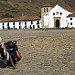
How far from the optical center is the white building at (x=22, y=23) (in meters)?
80.3

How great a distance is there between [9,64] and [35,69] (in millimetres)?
878

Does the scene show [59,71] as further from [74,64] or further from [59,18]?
[59,18]

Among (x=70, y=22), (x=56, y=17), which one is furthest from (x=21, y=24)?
(x=70, y=22)

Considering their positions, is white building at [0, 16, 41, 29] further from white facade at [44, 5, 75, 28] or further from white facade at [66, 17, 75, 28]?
white facade at [66, 17, 75, 28]

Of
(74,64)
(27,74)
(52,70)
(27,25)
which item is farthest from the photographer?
(27,25)

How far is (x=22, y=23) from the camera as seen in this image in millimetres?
82000

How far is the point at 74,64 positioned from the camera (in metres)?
7.91

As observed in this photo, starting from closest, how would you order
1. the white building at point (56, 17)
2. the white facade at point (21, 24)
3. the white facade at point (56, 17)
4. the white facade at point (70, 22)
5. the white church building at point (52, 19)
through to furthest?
the white facade at point (70, 22) → the white church building at point (52, 19) → the white building at point (56, 17) → the white facade at point (56, 17) → the white facade at point (21, 24)

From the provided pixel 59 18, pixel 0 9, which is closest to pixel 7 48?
pixel 59 18

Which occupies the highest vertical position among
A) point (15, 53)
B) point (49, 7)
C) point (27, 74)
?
point (49, 7)

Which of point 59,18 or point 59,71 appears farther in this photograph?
point 59,18

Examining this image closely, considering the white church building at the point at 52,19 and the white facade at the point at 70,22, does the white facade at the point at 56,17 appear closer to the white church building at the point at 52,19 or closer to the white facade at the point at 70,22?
the white church building at the point at 52,19

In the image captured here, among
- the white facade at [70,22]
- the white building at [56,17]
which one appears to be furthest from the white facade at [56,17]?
the white facade at [70,22]

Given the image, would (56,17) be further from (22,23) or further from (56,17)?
(22,23)
